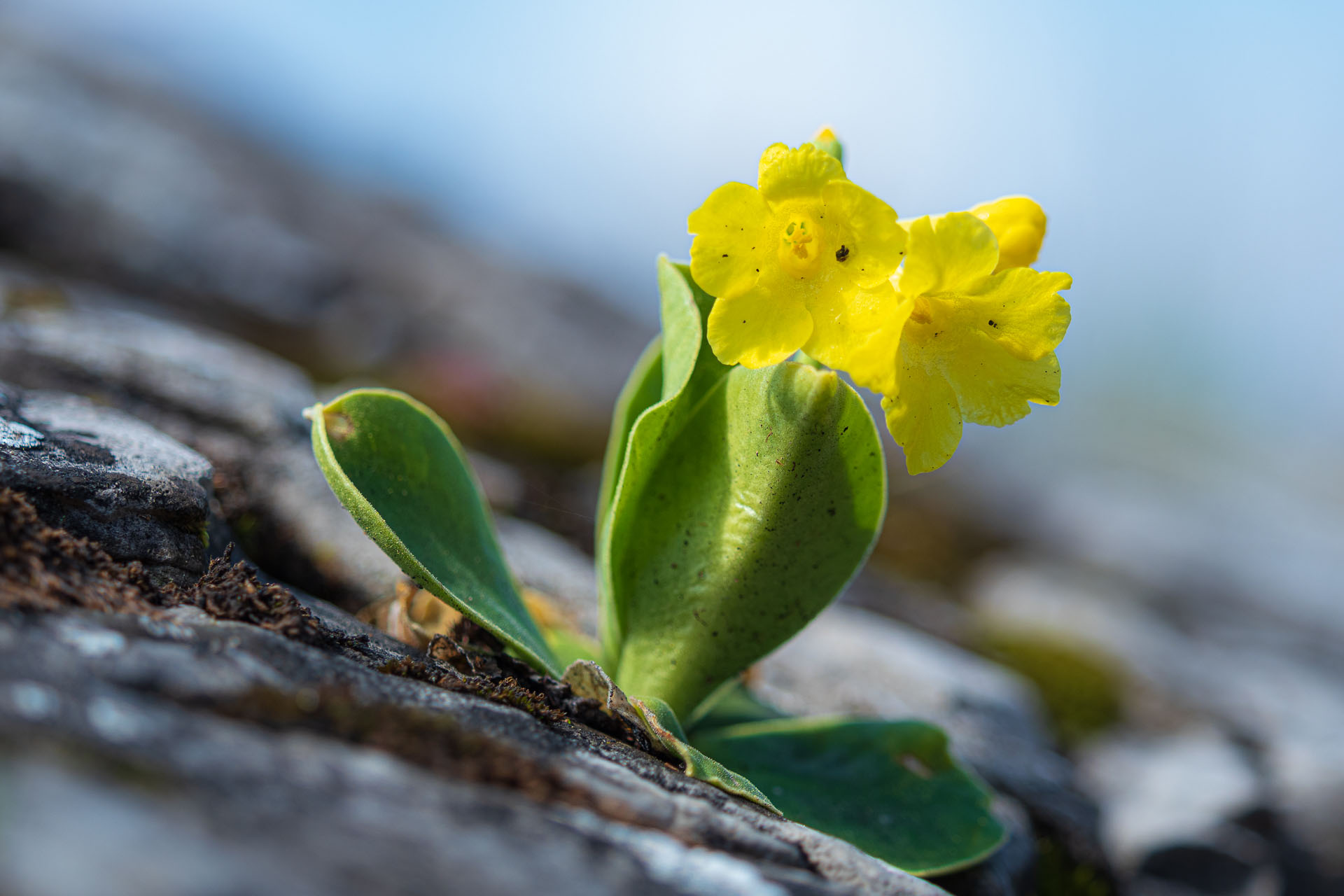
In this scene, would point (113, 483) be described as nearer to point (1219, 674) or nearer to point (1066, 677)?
point (1066, 677)

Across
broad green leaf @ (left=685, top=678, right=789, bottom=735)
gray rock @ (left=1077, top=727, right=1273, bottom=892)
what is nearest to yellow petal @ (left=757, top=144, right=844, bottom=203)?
broad green leaf @ (left=685, top=678, right=789, bottom=735)

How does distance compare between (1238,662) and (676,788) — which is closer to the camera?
(676,788)

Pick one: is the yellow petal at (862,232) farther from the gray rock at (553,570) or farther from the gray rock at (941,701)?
the gray rock at (553,570)

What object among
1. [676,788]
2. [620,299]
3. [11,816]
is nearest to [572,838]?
[676,788]

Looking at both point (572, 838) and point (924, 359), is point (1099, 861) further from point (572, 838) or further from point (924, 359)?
point (572, 838)

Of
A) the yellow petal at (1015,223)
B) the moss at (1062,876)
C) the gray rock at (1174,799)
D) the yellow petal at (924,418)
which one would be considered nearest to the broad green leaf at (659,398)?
the yellow petal at (924,418)
